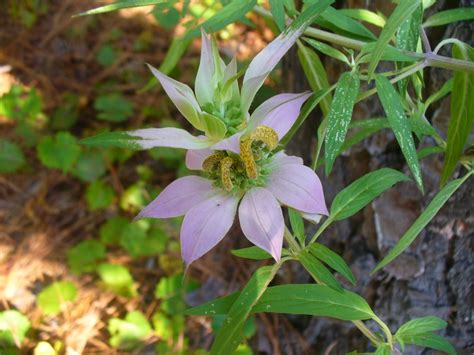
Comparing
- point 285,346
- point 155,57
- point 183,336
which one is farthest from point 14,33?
point 285,346

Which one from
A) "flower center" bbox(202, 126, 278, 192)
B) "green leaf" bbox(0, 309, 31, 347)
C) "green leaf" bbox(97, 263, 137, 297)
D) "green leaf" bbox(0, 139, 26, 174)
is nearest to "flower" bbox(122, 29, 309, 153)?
"flower center" bbox(202, 126, 278, 192)

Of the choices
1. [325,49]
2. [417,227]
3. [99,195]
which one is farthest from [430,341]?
[99,195]

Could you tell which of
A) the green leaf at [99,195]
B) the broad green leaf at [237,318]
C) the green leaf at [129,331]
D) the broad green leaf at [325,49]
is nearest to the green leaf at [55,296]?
the green leaf at [129,331]

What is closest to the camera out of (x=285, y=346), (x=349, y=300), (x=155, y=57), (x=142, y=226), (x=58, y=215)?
(x=349, y=300)

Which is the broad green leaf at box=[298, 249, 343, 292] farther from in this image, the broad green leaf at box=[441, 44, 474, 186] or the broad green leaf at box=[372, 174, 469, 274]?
the broad green leaf at box=[441, 44, 474, 186]

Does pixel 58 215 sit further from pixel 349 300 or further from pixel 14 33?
pixel 349 300
